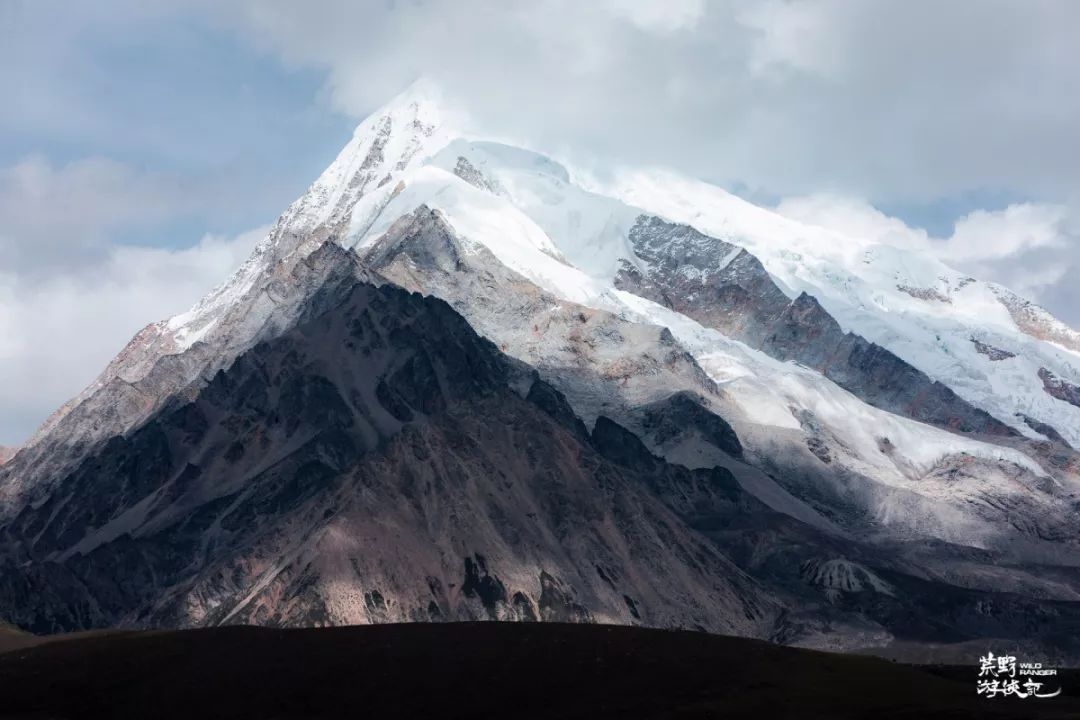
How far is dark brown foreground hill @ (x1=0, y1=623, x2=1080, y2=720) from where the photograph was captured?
143875 millimetres

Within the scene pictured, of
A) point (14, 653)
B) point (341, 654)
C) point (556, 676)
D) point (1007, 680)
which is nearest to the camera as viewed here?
point (1007, 680)

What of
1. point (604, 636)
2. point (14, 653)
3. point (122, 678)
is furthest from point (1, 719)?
point (604, 636)

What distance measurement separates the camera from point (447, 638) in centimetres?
17500

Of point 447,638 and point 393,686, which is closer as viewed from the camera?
point 393,686

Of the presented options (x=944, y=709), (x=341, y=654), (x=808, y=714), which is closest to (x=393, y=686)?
(x=341, y=654)

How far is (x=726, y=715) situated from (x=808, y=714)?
6.47 meters

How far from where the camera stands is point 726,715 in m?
138

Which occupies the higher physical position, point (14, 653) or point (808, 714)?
point (14, 653)

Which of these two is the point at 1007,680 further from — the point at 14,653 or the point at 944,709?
the point at 14,653

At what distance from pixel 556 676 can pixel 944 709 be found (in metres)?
36.4

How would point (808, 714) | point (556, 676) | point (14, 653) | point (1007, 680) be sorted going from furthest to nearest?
1. point (14, 653)
2. point (556, 676)
3. point (1007, 680)
4. point (808, 714)

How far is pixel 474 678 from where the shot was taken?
515 ft

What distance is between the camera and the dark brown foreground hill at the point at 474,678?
144 m

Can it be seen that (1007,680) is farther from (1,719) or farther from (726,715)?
(1,719)
